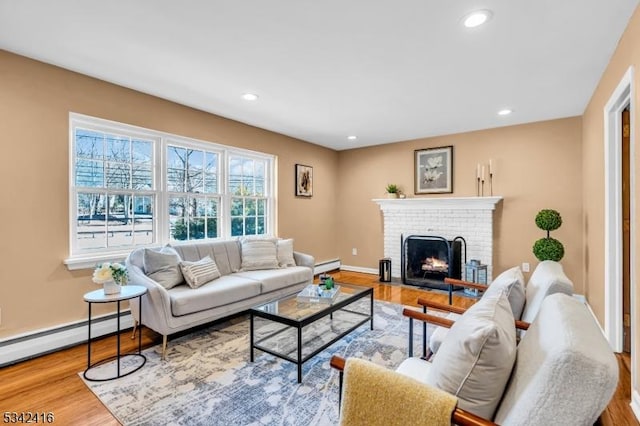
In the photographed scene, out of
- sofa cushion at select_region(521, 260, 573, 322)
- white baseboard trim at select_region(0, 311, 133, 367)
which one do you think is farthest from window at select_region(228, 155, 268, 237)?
sofa cushion at select_region(521, 260, 573, 322)

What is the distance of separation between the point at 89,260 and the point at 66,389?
119cm

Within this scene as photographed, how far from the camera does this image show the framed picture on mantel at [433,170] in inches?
202

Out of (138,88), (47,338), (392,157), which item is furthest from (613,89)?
(47,338)

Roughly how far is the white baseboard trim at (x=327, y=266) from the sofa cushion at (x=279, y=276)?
163 centimetres

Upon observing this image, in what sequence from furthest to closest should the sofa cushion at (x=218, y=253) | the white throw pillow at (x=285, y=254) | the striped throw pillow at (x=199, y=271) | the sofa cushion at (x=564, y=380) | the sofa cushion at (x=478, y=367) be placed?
the white throw pillow at (x=285, y=254)
the sofa cushion at (x=218, y=253)
the striped throw pillow at (x=199, y=271)
the sofa cushion at (x=478, y=367)
the sofa cushion at (x=564, y=380)

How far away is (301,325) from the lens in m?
2.27

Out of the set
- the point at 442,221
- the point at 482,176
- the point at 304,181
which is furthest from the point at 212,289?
the point at 482,176

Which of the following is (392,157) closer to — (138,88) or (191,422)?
(138,88)

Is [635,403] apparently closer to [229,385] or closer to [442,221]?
[229,385]

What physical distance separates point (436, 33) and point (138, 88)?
2.91 m

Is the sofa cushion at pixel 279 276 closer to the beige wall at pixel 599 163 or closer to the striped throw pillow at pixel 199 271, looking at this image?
the striped throw pillow at pixel 199 271

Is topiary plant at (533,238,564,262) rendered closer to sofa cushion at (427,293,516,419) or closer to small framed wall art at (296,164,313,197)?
sofa cushion at (427,293,516,419)

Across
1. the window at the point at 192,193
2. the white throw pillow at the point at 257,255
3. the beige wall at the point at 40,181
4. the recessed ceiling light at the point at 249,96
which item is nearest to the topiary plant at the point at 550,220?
the white throw pillow at the point at 257,255

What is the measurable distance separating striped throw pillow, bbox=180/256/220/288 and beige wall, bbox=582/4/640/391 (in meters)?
3.37
